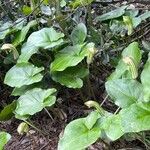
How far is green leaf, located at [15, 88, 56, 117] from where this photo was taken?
5.30 ft

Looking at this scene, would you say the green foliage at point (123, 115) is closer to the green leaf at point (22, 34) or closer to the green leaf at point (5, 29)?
the green leaf at point (22, 34)

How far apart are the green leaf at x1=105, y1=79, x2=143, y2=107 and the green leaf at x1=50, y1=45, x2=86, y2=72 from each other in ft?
0.96

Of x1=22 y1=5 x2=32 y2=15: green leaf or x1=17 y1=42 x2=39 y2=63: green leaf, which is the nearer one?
x1=17 y1=42 x2=39 y2=63: green leaf

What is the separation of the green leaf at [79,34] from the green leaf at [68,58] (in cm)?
7

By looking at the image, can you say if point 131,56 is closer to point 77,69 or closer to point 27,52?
point 77,69

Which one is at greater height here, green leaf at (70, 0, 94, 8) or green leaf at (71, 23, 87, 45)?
green leaf at (70, 0, 94, 8)

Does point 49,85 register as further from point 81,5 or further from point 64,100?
point 81,5

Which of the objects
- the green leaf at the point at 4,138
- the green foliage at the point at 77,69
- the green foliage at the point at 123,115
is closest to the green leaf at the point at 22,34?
the green foliage at the point at 77,69

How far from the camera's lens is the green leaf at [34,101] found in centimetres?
162

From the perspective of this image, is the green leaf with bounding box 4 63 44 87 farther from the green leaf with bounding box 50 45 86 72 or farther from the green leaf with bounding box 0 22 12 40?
the green leaf with bounding box 0 22 12 40

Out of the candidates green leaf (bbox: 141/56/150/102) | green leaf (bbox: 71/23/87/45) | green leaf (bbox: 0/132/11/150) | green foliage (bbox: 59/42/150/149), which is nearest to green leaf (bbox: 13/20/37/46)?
green leaf (bbox: 71/23/87/45)

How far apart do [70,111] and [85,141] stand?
26.8 inches

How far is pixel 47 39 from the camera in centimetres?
182

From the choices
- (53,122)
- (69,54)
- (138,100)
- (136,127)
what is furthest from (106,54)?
(136,127)
